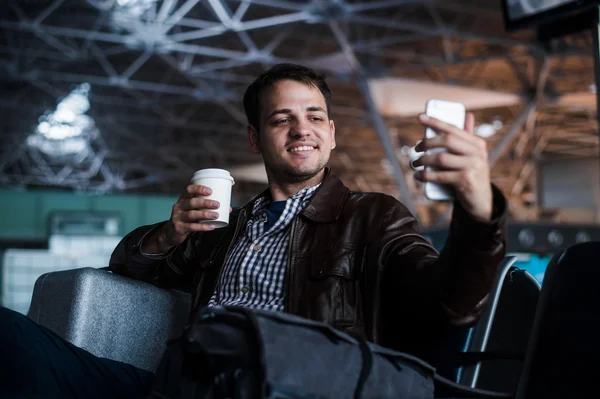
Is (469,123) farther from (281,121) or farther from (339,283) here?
(281,121)

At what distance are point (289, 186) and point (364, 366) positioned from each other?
1.14 meters

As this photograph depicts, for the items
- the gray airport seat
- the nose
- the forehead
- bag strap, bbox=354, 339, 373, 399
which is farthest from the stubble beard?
bag strap, bbox=354, 339, 373, 399

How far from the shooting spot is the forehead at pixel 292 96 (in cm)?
252

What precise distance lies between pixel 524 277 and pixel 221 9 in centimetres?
1372

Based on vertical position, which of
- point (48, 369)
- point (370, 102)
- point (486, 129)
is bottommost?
point (48, 369)

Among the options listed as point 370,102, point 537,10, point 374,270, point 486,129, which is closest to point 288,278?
point 374,270

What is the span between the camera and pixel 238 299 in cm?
229

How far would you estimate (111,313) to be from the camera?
272 cm

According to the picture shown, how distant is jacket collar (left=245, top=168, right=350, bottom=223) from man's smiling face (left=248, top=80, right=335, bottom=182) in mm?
80

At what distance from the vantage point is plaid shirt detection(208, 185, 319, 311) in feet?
7.40

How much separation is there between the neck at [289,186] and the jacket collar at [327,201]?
6cm

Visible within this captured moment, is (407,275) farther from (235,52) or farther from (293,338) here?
(235,52)

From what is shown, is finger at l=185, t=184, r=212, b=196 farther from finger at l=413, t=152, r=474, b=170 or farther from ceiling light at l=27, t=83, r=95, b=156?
ceiling light at l=27, t=83, r=95, b=156

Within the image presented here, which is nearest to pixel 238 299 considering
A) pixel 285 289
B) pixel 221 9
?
pixel 285 289
